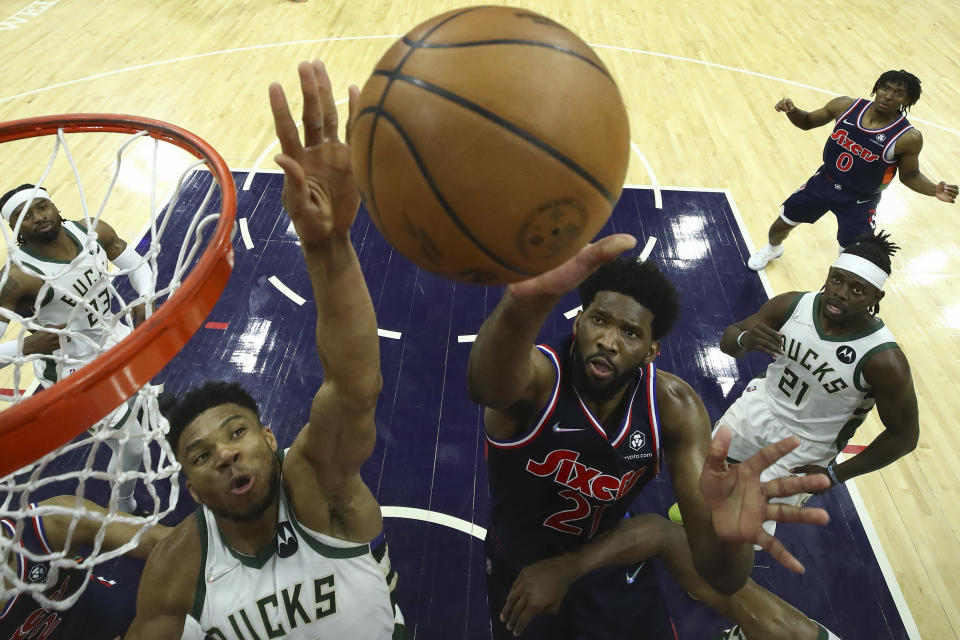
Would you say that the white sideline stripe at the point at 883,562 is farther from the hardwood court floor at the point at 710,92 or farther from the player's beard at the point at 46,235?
the player's beard at the point at 46,235

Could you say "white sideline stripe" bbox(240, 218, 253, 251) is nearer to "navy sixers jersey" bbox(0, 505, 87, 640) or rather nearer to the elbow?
"navy sixers jersey" bbox(0, 505, 87, 640)

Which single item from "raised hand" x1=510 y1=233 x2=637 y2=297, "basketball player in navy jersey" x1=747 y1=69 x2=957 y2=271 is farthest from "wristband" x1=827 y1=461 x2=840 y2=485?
"basketball player in navy jersey" x1=747 y1=69 x2=957 y2=271

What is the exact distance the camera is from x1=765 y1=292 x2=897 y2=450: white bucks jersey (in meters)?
2.93

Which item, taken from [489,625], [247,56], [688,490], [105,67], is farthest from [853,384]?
[105,67]

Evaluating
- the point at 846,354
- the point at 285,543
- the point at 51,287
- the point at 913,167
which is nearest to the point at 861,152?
the point at 913,167

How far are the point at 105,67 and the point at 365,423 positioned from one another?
28.6ft

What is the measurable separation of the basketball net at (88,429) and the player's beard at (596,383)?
4.17ft

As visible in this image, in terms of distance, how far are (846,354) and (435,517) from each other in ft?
7.62

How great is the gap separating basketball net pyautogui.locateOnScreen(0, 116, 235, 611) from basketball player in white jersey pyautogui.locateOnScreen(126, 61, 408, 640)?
0.49ft

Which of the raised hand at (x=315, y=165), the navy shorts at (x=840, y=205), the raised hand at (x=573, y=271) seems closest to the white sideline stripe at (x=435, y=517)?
the raised hand at (x=573, y=271)

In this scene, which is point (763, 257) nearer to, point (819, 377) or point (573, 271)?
point (819, 377)

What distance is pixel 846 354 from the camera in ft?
9.66

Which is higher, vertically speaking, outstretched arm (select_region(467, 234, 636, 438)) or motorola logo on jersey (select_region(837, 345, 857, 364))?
outstretched arm (select_region(467, 234, 636, 438))

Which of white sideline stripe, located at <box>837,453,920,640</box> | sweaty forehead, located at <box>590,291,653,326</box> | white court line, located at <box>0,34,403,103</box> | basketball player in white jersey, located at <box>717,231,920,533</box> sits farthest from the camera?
white court line, located at <box>0,34,403,103</box>
